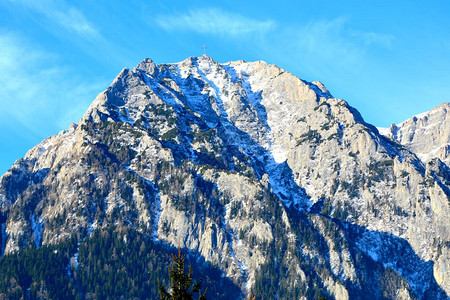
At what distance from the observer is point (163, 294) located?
5119 centimetres

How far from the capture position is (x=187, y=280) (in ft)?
169

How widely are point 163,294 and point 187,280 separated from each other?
2.27m
